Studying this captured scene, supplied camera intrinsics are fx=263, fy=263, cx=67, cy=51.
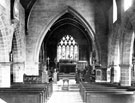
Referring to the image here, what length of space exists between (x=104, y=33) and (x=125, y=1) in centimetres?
693

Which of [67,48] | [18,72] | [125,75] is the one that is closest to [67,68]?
[67,48]

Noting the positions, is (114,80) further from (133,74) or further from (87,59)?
(87,59)

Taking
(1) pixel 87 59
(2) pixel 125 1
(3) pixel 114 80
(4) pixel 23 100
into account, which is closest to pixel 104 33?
(3) pixel 114 80

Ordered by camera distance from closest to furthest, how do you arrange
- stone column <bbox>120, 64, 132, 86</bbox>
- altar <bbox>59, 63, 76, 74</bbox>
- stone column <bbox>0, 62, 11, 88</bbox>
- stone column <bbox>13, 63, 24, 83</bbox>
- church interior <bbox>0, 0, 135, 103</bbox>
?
church interior <bbox>0, 0, 135, 103</bbox>, stone column <bbox>0, 62, 11, 88</bbox>, stone column <bbox>120, 64, 132, 86</bbox>, stone column <bbox>13, 63, 24, 83</bbox>, altar <bbox>59, 63, 76, 74</bbox>

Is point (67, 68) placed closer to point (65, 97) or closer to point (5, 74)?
point (65, 97)

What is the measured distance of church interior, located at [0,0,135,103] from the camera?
46.5ft

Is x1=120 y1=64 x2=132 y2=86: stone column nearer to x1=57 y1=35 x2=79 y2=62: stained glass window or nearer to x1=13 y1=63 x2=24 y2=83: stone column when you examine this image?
x1=13 y1=63 x2=24 y2=83: stone column

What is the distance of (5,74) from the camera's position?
1585 cm

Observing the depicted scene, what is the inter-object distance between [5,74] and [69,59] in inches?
699

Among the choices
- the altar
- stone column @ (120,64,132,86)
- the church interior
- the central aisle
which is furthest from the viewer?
the altar

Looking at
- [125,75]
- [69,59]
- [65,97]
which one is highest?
[69,59]

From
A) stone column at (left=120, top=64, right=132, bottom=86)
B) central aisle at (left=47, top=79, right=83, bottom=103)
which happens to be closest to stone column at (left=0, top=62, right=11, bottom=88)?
central aisle at (left=47, top=79, right=83, bottom=103)

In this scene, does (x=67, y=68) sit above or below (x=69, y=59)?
below

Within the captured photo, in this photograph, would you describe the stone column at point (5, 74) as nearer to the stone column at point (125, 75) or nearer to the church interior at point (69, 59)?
the church interior at point (69, 59)
